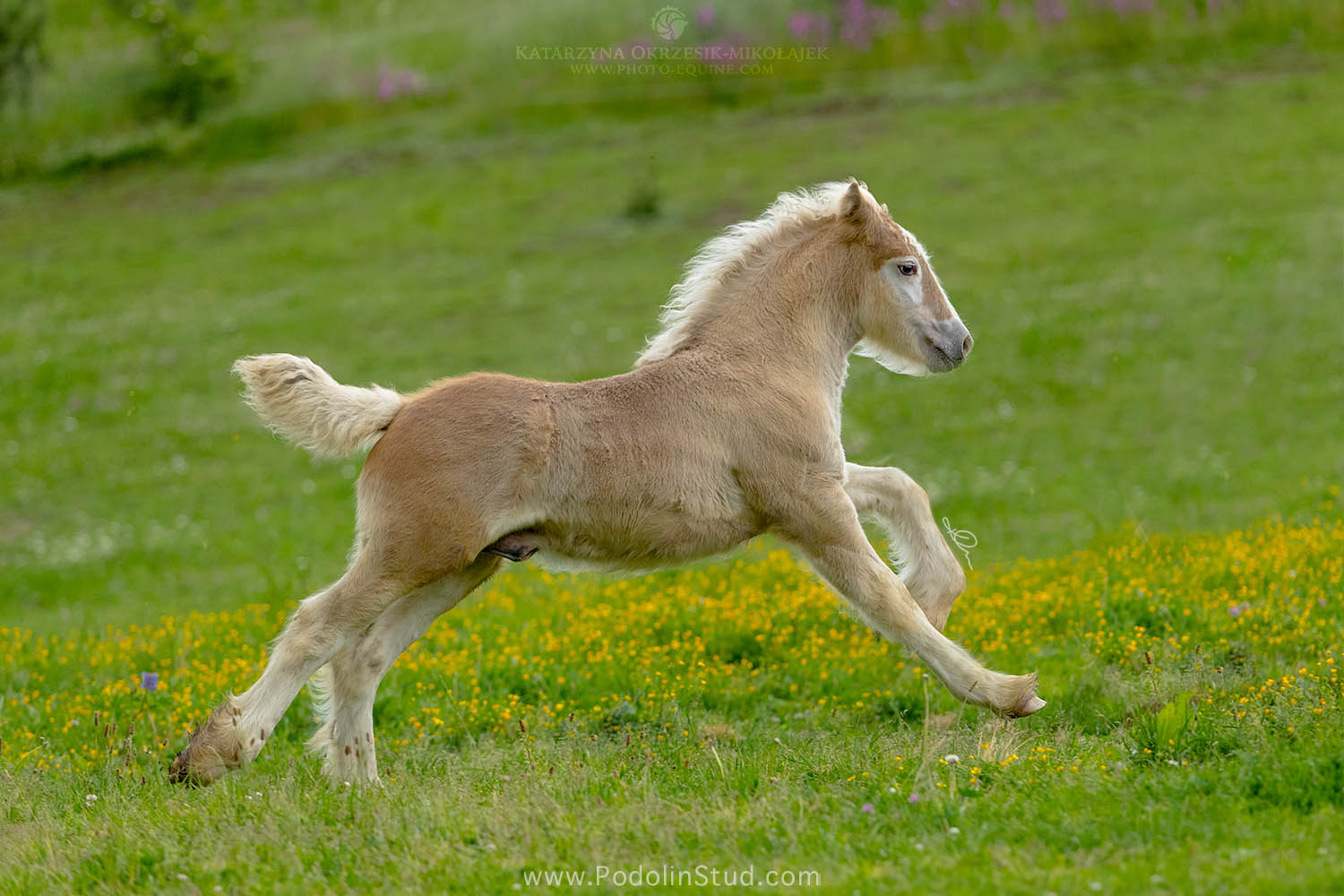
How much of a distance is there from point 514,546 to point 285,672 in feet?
3.76

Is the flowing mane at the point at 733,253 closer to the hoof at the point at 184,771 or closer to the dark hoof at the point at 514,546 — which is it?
the dark hoof at the point at 514,546

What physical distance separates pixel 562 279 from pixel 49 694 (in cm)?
1694

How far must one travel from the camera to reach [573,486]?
633 centimetres

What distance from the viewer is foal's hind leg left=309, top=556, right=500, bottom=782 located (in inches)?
262

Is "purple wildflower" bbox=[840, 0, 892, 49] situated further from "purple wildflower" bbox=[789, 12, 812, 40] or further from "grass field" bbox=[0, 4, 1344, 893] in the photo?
"grass field" bbox=[0, 4, 1344, 893]

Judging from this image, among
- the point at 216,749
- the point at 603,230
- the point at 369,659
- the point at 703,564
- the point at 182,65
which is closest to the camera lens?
the point at 216,749

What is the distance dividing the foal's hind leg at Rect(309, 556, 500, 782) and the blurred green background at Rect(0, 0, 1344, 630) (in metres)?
4.72

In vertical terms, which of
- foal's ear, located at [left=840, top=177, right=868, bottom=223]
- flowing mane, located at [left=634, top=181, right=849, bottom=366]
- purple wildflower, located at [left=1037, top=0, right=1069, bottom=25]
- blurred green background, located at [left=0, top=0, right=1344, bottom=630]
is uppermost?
purple wildflower, located at [left=1037, top=0, right=1069, bottom=25]

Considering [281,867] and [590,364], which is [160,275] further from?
[281,867]

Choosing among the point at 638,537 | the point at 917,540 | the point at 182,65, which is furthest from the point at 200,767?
the point at 182,65

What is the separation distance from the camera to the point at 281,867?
5121 millimetres

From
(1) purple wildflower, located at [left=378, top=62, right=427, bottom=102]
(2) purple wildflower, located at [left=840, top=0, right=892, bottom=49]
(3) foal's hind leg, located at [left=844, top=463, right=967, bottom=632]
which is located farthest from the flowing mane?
(1) purple wildflower, located at [left=378, top=62, right=427, bottom=102]

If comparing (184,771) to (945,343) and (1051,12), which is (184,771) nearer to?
(945,343)

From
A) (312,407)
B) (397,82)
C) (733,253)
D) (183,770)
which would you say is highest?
(397,82)
